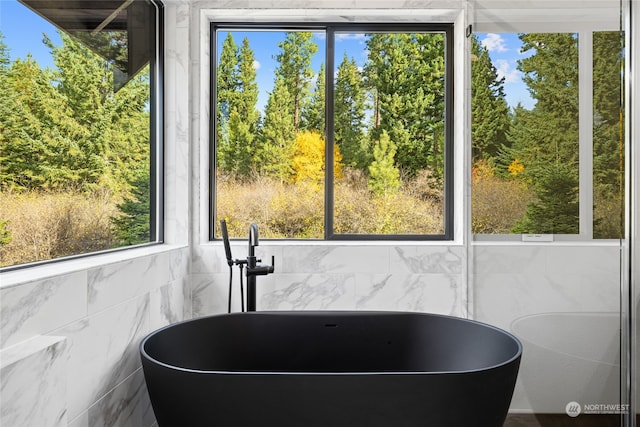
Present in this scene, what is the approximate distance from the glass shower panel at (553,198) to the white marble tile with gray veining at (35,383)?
1902 millimetres

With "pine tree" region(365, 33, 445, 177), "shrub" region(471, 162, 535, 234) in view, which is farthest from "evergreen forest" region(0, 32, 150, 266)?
"shrub" region(471, 162, 535, 234)

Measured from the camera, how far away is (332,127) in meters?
2.86

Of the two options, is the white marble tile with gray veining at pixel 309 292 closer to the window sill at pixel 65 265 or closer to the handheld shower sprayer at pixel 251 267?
the handheld shower sprayer at pixel 251 267

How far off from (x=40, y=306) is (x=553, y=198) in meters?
2.00

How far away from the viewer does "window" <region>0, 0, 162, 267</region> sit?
1521 mm

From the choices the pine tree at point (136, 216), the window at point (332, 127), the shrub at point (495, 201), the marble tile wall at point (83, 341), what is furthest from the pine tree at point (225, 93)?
the shrub at point (495, 201)

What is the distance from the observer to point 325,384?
1.50 m

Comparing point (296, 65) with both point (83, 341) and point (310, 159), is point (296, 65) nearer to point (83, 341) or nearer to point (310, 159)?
point (310, 159)

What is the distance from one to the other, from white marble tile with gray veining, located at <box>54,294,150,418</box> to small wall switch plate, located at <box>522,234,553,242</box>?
1.81 meters

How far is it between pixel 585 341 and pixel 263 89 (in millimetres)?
2253

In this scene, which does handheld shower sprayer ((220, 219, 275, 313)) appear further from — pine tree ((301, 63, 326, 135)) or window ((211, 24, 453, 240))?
pine tree ((301, 63, 326, 135))

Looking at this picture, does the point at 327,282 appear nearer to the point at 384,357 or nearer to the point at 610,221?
the point at 384,357

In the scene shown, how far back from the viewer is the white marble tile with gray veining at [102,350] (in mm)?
1509

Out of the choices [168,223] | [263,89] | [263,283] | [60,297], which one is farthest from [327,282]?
[60,297]
